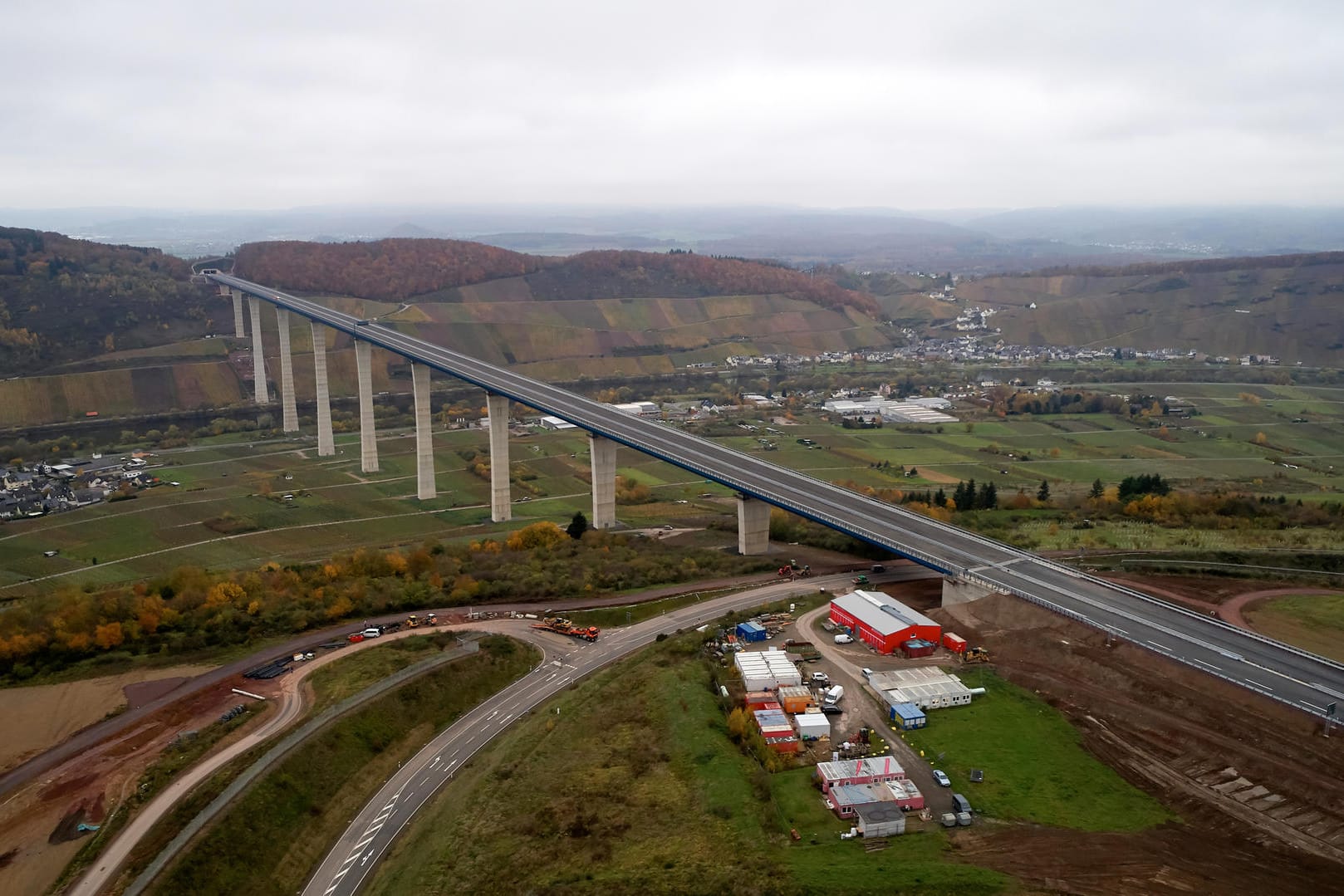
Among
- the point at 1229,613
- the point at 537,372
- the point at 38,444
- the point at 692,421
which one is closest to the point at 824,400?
the point at 692,421

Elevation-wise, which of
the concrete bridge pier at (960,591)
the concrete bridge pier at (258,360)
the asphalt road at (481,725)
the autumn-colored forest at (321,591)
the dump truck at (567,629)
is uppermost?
the concrete bridge pier at (258,360)

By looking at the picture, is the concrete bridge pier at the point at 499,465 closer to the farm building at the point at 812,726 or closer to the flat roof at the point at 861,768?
the farm building at the point at 812,726

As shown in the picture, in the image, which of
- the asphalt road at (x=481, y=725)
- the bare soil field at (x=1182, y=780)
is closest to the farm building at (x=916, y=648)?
the bare soil field at (x=1182, y=780)

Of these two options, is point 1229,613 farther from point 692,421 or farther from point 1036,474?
point 692,421

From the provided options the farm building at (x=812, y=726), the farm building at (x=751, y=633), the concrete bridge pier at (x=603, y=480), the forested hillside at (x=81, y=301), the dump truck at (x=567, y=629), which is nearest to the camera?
the farm building at (x=812, y=726)

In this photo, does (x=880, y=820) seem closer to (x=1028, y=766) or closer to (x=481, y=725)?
(x=1028, y=766)

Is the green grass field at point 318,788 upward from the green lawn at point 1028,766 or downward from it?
downward
